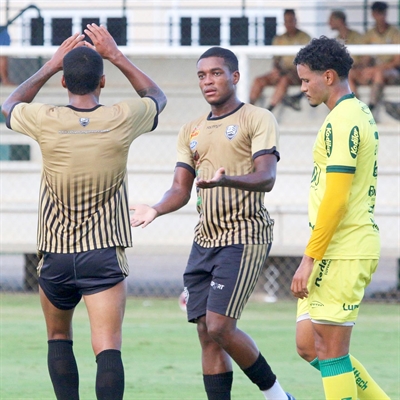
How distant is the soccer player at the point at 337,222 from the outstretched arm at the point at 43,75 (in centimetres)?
134

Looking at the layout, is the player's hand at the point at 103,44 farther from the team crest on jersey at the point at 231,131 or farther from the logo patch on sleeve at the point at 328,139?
the logo patch on sleeve at the point at 328,139

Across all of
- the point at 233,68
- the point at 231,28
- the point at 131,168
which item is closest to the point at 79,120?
the point at 233,68

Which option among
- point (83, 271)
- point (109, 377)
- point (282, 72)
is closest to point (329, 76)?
point (83, 271)

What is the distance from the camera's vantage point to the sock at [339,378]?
484cm

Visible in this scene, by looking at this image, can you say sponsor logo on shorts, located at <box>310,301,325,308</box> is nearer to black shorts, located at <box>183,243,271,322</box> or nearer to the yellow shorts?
the yellow shorts

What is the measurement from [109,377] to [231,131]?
1.73 m

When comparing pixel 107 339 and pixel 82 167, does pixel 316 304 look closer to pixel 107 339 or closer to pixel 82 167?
pixel 107 339

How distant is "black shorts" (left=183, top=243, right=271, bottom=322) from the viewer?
5.58 meters

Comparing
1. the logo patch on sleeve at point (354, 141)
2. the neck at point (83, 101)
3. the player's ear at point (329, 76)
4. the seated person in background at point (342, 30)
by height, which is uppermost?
the seated person in background at point (342, 30)

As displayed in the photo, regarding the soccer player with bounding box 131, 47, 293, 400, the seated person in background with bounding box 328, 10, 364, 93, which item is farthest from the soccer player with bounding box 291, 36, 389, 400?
the seated person in background with bounding box 328, 10, 364, 93

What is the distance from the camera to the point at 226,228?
5719mm

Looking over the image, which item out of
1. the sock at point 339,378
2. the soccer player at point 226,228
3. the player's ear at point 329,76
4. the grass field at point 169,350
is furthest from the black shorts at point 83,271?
the grass field at point 169,350

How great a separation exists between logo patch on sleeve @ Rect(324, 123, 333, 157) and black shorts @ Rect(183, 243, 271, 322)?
1.13 meters

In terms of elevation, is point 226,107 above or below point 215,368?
above
